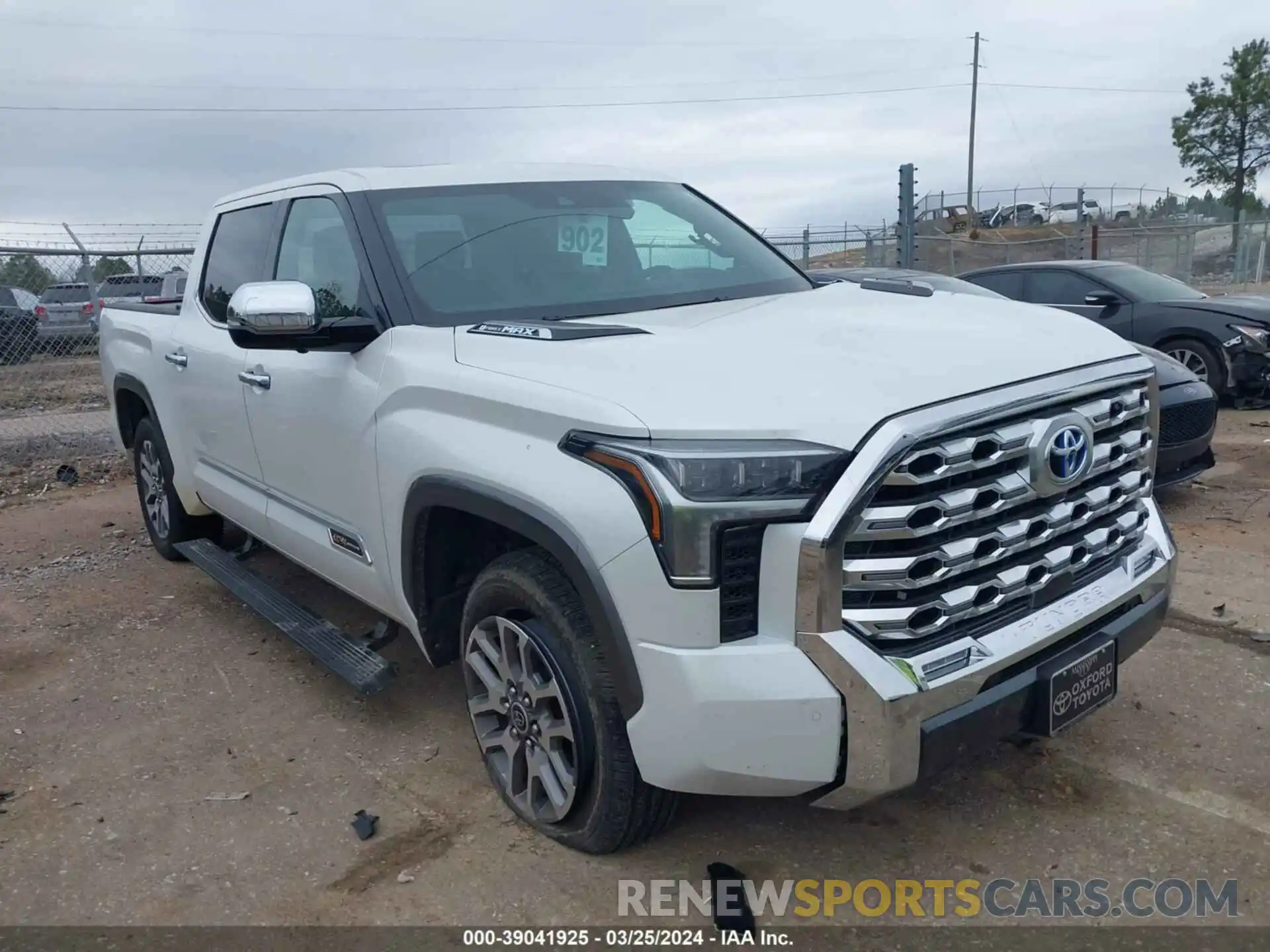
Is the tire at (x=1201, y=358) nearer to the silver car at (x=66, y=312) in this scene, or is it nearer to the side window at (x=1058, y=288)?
the side window at (x=1058, y=288)

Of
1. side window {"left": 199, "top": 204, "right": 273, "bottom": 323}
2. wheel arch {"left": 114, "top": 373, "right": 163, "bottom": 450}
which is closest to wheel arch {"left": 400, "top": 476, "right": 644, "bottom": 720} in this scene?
side window {"left": 199, "top": 204, "right": 273, "bottom": 323}

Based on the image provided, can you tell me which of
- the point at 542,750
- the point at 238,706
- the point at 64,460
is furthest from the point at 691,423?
the point at 64,460

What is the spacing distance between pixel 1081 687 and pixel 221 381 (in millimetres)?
3468

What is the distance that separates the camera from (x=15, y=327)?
10367 millimetres

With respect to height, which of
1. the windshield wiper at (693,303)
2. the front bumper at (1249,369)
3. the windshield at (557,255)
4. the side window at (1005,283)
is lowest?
the front bumper at (1249,369)

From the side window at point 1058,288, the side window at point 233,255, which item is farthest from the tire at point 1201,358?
the side window at point 233,255

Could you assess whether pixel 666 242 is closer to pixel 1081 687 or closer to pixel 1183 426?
pixel 1081 687

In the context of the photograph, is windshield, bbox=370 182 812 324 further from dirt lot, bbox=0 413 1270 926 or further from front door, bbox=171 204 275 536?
dirt lot, bbox=0 413 1270 926

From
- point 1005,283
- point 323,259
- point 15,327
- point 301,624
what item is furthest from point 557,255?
point 15,327

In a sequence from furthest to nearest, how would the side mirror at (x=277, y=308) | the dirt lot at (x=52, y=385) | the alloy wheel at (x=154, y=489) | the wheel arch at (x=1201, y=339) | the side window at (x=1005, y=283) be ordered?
the dirt lot at (x=52, y=385) < the side window at (x=1005, y=283) < the wheel arch at (x=1201, y=339) < the alloy wheel at (x=154, y=489) < the side mirror at (x=277, y=308)

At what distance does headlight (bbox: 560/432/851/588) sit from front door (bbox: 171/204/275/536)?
8.14 feet

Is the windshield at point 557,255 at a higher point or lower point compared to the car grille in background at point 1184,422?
higher

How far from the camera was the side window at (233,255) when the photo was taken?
4441mm

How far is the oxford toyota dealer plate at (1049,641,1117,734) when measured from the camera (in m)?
2.61
